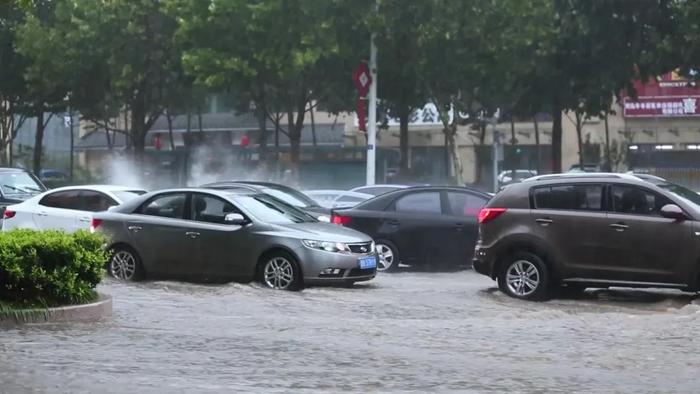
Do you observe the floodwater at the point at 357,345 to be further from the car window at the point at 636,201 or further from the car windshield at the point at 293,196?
the car windshield at the point at 293,196

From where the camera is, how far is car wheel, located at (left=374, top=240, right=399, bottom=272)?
20.4m

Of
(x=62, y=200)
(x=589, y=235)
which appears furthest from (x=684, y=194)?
(x=62, y=200)

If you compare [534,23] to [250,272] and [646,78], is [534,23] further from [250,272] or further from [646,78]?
[250,272]

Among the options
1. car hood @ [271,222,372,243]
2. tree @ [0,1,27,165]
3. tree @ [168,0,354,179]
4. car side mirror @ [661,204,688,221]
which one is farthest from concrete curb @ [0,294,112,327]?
tree @ [0,1,27,165]

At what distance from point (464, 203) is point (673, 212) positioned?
609cm

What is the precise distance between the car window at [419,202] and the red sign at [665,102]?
49.0 meters

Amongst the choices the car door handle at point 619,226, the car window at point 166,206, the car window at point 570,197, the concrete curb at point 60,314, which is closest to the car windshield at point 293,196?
the car window at point 166,206

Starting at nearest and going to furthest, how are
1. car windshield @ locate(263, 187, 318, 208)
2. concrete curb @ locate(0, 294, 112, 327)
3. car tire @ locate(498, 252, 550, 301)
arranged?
concrete curb @ locate(0, 294, 112, 327)
car tire @ locate(498, 252, 550, 301)
car windshield @ locate(263, 187, 318, 208)

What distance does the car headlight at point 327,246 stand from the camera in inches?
640

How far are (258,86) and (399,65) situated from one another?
237 inches

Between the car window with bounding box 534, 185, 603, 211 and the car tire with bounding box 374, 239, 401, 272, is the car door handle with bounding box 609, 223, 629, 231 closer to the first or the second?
the car window with bounding box 534, 185, 603, 211

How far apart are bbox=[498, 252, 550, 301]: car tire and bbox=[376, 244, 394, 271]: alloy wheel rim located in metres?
4.43

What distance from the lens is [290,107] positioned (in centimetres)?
4503

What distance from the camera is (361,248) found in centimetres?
1684
